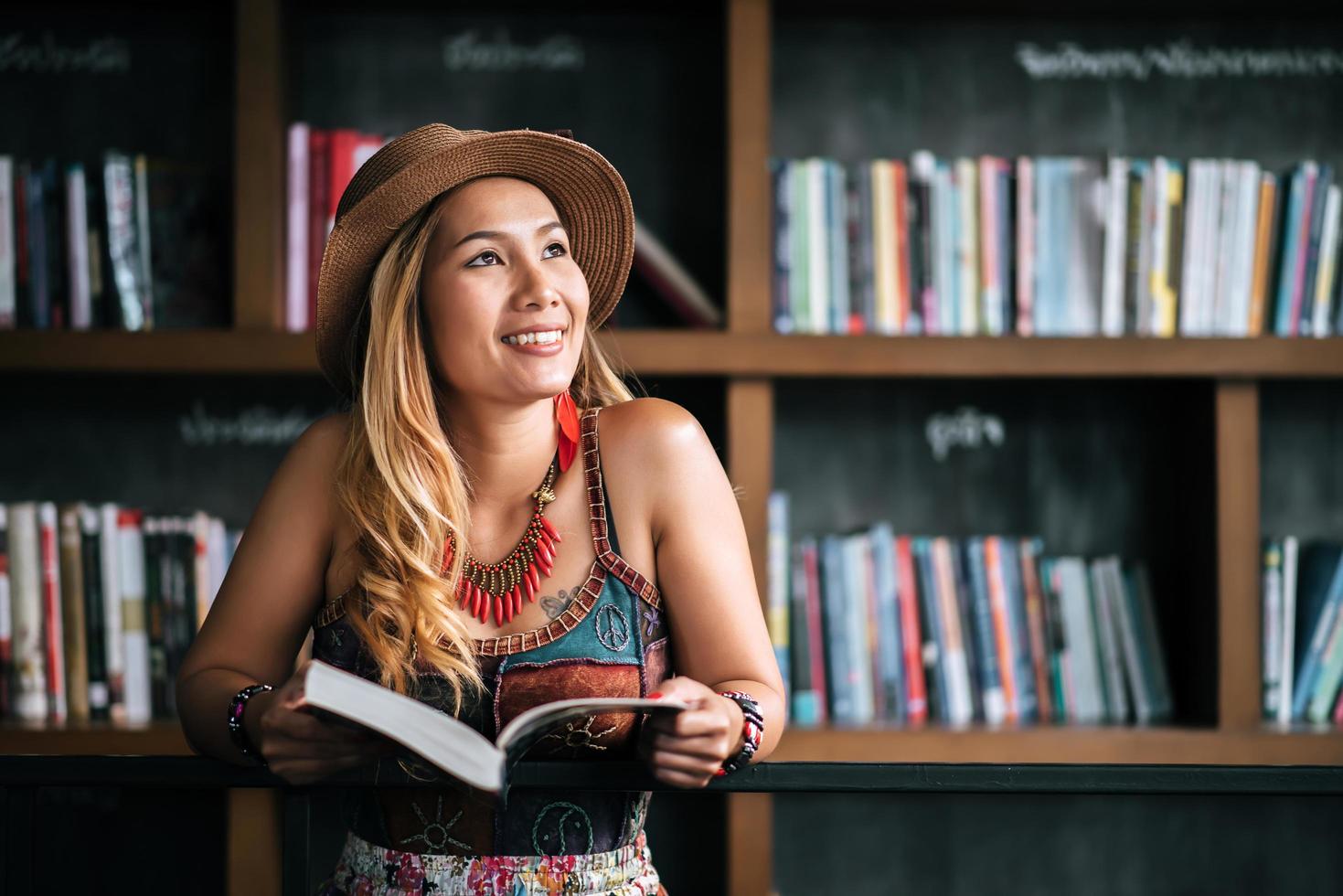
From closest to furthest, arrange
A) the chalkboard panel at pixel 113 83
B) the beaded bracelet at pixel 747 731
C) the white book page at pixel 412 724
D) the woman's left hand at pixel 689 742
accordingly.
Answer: the white book page at pixel 412 724, the woman's left hand at pixel 689 742, the beaded bracelet at pixel 747 731, the chalkboard panel at pixel 113 83

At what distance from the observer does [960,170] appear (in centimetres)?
195

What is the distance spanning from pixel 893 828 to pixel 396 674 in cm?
132

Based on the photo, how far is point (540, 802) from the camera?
1.16 meters

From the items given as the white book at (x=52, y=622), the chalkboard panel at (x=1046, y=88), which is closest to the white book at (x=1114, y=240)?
the chalkboard panel at (x=1046, y=88)

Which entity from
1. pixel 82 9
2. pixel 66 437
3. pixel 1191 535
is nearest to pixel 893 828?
pixel 1191 535

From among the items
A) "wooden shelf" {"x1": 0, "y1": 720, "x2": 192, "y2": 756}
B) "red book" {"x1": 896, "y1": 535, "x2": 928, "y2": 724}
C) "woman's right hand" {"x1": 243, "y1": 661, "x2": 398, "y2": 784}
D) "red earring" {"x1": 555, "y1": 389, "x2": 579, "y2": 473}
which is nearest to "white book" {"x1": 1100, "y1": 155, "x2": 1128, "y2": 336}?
"red book" {"x1": 896, "y1": 535, "x2": 928, "y2": 724}

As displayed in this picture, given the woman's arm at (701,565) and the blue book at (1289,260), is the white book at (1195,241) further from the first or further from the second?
the woman's arm at (701,565)

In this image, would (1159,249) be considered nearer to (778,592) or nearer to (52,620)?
(778,592)

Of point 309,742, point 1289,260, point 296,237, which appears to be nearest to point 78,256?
point 296,237

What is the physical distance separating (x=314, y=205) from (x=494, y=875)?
121cm

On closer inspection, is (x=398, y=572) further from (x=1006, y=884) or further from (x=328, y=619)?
(x=1006, y=884)

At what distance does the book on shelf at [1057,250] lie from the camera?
194 centimetres

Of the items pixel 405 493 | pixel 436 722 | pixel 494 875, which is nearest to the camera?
pixel 436 722

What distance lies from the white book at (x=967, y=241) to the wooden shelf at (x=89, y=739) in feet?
4.57
